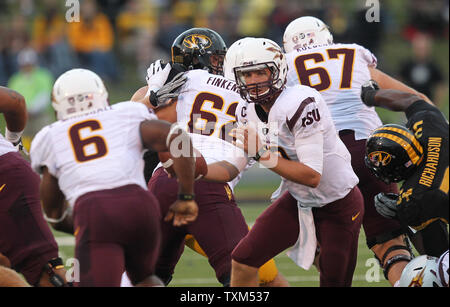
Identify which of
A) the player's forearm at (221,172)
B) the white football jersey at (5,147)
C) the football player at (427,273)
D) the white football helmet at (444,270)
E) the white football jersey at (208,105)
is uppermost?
the white football jersey at (208,105)

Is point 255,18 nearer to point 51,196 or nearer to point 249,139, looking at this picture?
point 249,139

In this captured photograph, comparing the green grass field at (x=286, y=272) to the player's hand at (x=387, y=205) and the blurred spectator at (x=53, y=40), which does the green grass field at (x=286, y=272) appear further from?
the blurred spectator at (x=53, y=40)

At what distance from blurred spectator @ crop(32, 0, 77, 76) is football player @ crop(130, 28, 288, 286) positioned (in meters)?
8.69

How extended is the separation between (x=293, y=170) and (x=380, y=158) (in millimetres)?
597

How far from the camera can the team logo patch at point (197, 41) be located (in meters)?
6.15

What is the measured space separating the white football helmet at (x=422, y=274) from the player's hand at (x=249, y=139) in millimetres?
1164

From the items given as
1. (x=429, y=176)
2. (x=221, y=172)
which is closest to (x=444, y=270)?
(x=429, y=176)

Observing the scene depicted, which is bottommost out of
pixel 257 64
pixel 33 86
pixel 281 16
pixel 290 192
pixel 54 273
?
pixel 33 86

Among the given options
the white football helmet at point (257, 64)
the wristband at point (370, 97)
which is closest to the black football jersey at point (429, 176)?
the wristband at point (370, 97)

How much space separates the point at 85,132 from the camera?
454 centimetres

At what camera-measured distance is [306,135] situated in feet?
16.0

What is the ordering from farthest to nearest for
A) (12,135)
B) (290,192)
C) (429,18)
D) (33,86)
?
(429,18), (33,86), (12,135), (290,192)

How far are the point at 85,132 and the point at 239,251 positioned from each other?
1.24m
